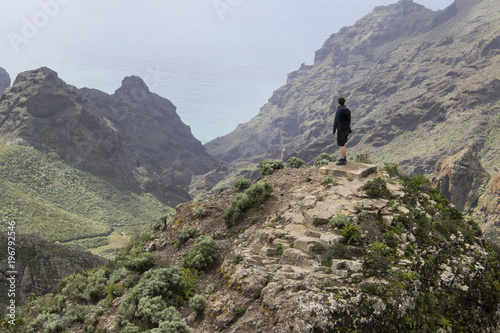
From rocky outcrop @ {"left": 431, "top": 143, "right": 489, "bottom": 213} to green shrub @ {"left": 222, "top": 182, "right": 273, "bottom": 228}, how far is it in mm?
78377

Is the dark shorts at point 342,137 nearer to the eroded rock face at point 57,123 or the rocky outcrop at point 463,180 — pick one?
the rocky outcrop at point 463,180

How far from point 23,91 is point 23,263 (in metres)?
175

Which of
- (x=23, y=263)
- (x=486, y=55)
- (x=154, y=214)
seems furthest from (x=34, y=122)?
(x=486, y=55)

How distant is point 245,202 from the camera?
1470 cm

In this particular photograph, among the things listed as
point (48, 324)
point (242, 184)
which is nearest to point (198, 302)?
point (48, 324)

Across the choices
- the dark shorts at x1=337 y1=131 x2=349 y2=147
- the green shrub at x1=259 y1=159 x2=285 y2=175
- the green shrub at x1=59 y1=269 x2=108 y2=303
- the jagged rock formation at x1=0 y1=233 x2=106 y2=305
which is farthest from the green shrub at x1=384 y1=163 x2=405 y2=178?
the jagged rock formation at x1=0 y1=233 x2=106 y2=305

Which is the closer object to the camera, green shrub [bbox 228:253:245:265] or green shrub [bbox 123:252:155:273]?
green shrub [bbox 228:253:245:265]

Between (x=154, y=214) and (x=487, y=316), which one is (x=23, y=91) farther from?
(x=487, y=316)

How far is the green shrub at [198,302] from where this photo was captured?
9797mm

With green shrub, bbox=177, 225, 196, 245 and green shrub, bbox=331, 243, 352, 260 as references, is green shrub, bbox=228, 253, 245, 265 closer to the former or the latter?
green shrub, bbox=331, 243, 352, 260

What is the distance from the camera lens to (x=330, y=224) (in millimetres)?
11180

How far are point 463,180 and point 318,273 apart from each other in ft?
286

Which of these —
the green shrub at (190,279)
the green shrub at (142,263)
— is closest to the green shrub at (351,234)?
the green shrub at (190,279)

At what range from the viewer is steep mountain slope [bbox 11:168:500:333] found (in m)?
8.44
